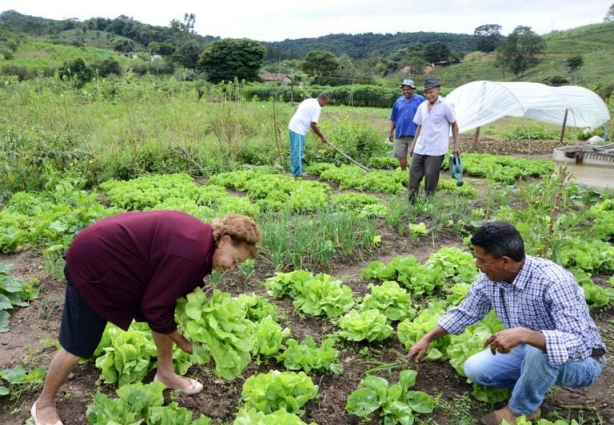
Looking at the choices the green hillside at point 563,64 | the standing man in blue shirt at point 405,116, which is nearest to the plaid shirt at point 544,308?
the standing man in blue shirt at point 405,116

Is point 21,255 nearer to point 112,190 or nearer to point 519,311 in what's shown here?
point 112,190

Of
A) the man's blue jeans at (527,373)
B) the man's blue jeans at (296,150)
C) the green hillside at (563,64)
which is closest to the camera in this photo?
the man's blue jeans at (527,373)

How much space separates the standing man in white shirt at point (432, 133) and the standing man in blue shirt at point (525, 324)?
13.1ft

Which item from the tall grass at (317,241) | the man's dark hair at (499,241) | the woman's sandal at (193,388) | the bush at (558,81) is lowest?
the woman's sandal at (193,388)

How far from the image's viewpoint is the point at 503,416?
9.05 feet

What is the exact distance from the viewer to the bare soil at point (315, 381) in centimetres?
288

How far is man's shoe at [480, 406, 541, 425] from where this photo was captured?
2742 millimetres

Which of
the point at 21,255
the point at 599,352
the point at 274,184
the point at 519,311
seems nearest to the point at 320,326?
the point at 519,311

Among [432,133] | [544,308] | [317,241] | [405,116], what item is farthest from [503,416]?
[405,116]

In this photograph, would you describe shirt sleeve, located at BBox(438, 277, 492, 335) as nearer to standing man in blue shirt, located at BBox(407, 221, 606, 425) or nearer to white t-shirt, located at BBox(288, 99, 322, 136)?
standing man in blue shirt, located at BBox(407, 221, 606, 425)

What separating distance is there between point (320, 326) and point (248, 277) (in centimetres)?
96

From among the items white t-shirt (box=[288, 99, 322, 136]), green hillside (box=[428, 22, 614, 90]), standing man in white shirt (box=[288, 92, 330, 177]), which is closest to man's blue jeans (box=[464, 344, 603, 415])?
standing man in white shirt (box=[288, 92, 330, 177])

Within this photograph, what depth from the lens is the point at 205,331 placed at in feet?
7.77

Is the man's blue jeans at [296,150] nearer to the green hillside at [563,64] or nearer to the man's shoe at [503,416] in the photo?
the man's shoe at [503,416]
